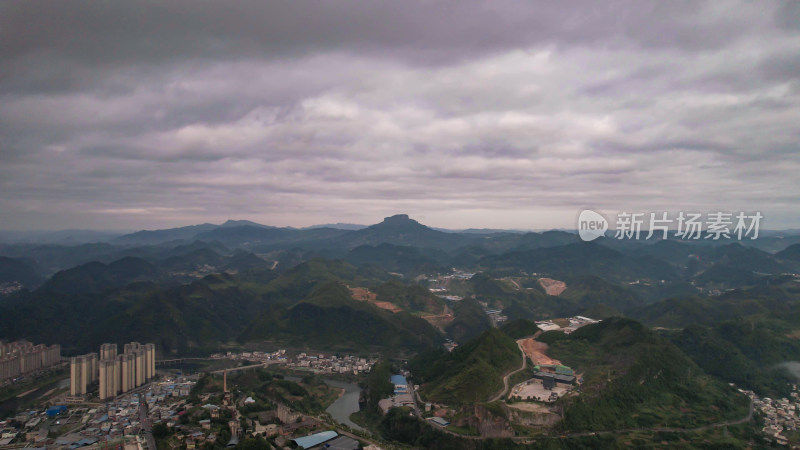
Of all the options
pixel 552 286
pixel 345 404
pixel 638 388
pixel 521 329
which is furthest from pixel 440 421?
pixel 552 286

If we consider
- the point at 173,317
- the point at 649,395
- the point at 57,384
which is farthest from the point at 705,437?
the point at 173,317

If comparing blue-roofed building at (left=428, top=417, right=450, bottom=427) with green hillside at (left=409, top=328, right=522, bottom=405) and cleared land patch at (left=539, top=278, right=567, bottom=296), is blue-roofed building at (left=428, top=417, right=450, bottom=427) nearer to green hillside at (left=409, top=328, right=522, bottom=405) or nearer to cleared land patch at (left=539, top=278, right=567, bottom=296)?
green hillside at (left=409, top=328, right=522, bottom=405)

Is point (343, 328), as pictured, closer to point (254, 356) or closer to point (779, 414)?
point (254, 356)

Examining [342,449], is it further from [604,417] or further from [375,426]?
Answer: [604,417]

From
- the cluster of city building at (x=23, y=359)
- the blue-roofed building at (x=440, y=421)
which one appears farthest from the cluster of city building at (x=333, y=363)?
the cluster of city building at (x=23, y=359)

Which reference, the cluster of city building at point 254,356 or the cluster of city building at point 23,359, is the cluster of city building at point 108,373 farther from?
the cluster of city building at point 254,356

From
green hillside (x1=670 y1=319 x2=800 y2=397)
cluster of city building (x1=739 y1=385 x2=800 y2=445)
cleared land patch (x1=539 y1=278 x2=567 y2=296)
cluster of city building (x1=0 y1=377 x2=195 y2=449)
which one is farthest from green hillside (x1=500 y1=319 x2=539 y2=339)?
cleared land patch (x1=539 y1=278 x2=567 y2=296)
